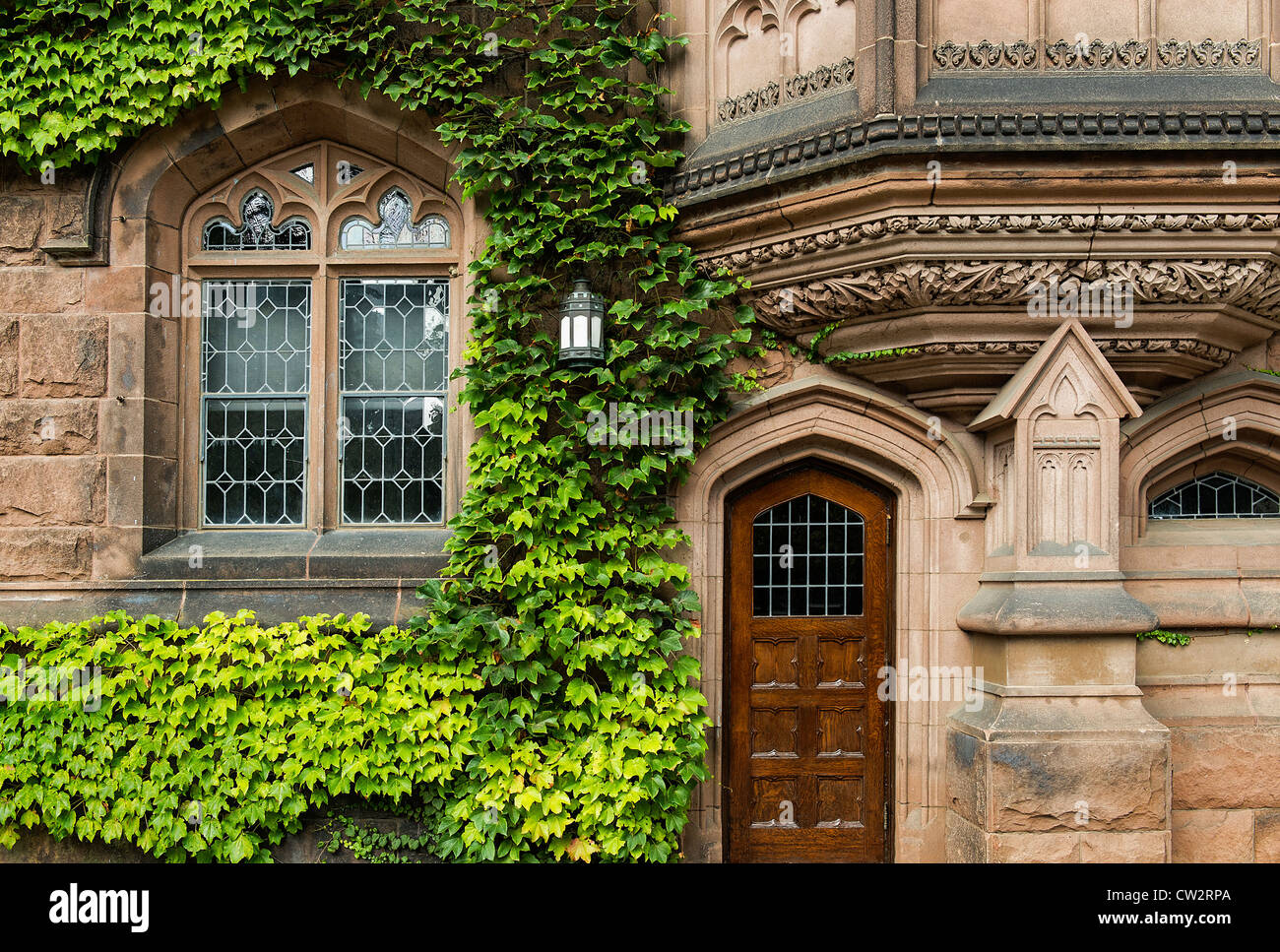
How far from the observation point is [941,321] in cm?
436

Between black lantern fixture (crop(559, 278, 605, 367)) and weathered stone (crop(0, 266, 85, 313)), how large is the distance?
2854 mm

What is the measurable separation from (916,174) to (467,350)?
94.7 inches

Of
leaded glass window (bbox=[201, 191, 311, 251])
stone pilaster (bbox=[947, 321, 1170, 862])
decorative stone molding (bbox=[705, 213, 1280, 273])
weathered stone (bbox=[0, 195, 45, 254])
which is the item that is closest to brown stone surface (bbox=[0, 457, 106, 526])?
weathered stone (bbox=[0, 195, 45, 254])

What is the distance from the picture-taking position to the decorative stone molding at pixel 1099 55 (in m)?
4.11

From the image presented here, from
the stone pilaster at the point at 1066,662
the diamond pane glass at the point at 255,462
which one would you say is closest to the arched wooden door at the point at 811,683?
the stone pilaster at the point at 1066,662

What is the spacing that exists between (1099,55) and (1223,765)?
3638mm

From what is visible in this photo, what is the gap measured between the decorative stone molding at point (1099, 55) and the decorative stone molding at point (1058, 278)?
91cm

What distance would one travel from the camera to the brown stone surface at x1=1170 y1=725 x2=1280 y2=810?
4.65 meters

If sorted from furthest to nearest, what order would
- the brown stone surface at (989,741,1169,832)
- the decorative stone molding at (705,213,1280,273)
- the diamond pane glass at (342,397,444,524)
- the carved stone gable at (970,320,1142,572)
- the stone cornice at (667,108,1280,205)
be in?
1. the diamond pane glass at (342,397,444,524)
2. the carved stone gable at (970,320,1142,572)
3. the brown stone surface at (989,741,1169,832)
4. the decorative stone molding at (705,213,1280,273)
5. the stone cornice at (667,108,1280,205)

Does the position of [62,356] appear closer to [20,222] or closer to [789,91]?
[20,222]

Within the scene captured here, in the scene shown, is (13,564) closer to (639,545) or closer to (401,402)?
(401,402)

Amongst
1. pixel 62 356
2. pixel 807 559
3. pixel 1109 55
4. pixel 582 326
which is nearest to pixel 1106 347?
pixel 1109 55

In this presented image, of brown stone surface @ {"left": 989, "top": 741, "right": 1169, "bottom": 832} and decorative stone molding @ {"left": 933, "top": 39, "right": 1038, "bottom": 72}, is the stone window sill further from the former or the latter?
decorative stone molding @ {"left": 933, "top": 39, "right": 1038, "bottom": 72}

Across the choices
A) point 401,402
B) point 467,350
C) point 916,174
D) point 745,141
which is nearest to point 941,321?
point 916,174
